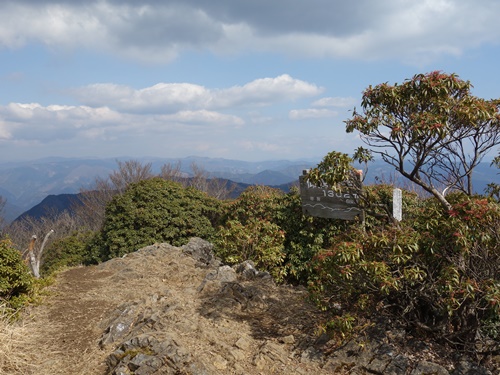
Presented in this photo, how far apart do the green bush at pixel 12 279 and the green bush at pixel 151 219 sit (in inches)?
204

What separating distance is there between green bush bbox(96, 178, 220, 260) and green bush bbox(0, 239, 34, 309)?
519 centimetres

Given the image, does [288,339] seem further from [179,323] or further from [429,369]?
[429,369]

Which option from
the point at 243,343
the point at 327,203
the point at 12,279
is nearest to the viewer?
the point at 243,343

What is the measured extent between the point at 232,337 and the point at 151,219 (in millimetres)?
7732

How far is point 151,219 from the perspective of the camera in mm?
12734

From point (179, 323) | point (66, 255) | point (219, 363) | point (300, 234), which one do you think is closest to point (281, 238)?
point (300, 234)

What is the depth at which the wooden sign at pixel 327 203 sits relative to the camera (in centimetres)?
808

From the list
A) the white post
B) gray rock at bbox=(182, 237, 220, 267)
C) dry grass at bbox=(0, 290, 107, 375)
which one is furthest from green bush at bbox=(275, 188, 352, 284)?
dry grass at bbox=(0, 290, 107, 375)

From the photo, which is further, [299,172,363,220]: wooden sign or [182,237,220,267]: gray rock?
[182,237,220,267]: gray rock

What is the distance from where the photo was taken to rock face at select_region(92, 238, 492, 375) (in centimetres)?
491

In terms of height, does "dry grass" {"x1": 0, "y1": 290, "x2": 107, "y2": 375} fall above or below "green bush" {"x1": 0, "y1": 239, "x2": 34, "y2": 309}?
below

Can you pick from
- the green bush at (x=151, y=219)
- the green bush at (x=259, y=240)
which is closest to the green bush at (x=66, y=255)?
the green bush at (x=151, y=219)

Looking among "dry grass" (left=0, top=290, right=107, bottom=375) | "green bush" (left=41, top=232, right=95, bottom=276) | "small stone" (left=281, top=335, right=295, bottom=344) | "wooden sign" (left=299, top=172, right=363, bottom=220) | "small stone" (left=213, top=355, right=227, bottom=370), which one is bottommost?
"green bush" (left=41, top=232, right=95, bottom=276)

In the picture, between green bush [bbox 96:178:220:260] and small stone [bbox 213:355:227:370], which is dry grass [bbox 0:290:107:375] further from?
green bush [bbox 96:178:220:260]
